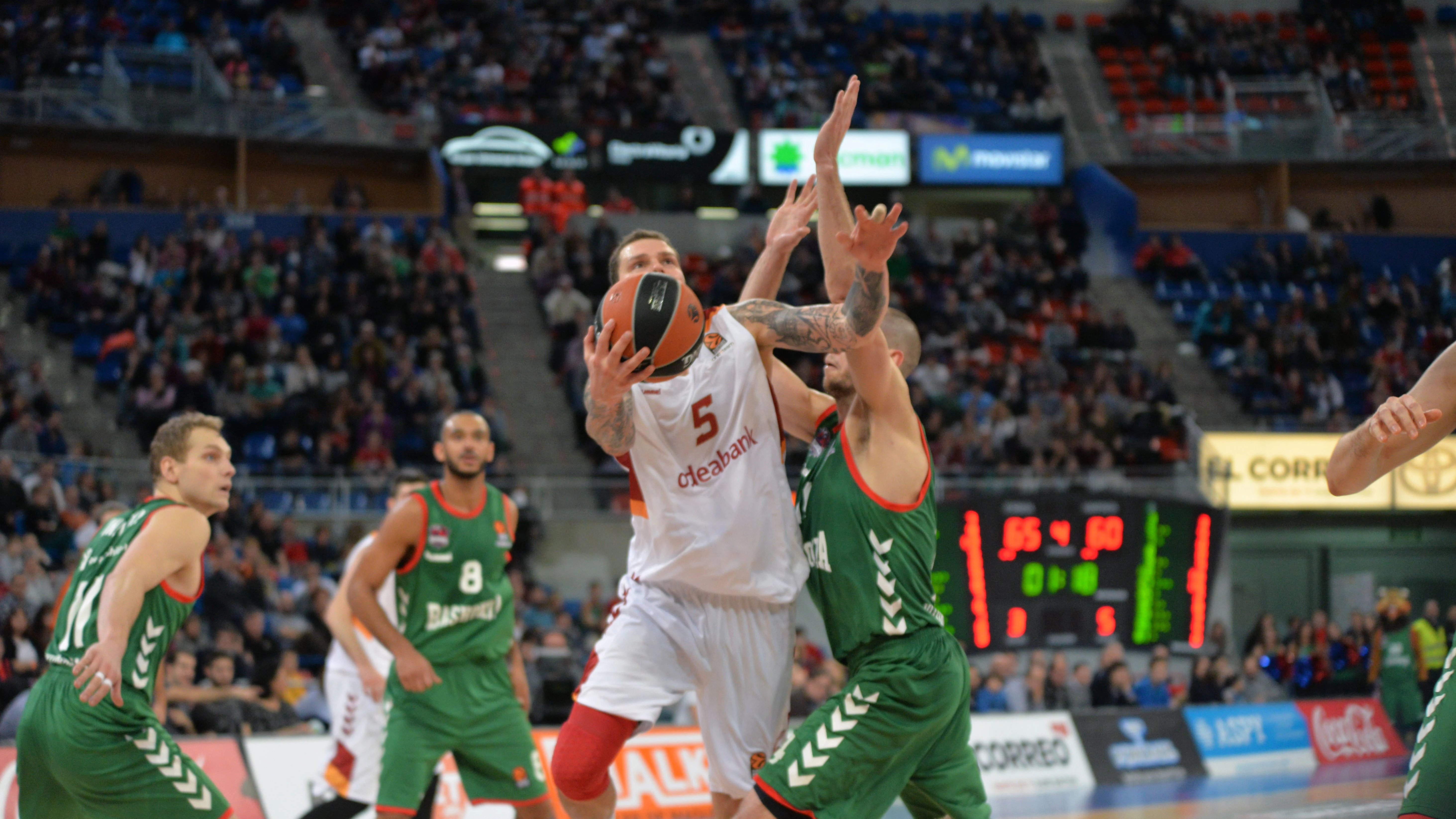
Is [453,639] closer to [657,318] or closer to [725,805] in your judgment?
[725,805]

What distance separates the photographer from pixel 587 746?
4520mm

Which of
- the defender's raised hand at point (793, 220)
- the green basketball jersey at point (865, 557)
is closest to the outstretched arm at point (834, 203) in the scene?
the defender's raised hand at point (793, 220)

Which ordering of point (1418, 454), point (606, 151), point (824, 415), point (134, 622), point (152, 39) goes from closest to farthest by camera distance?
point (1418, 454), point (134, 622), point (824, 415), point (152, 39), point (606, 151)

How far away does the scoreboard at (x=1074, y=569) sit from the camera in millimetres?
13219

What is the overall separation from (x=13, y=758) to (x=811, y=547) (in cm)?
650

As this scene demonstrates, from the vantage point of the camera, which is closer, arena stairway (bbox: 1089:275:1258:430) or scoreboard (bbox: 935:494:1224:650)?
scoreboard (bbox: 935:494:1224:650)

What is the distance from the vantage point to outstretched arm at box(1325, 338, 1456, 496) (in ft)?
12.6

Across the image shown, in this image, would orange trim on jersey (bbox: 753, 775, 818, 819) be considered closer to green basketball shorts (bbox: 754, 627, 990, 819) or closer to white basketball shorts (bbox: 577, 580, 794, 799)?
green basketball shorts (bbox: 754, 627, 990, 819)

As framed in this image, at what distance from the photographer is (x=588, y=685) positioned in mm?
4586

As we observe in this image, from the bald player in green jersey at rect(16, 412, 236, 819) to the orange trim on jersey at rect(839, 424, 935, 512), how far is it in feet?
7.39

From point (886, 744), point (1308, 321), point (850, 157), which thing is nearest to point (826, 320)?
point (886, 744)

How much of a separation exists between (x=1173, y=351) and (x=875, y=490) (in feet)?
65.9

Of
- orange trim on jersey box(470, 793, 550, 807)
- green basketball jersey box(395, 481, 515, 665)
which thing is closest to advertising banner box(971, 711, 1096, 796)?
orange trim on jersey box(470, 793, 550, 807)

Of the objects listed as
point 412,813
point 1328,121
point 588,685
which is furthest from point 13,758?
point 1328,121
